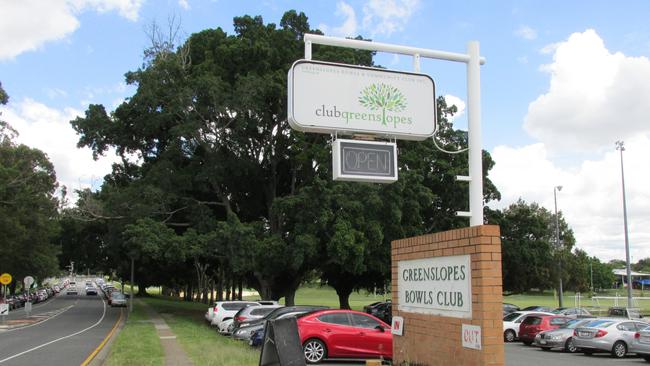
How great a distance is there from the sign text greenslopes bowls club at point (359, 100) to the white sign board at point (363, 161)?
277 mm

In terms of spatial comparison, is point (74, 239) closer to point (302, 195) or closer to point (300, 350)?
point (302, 195)

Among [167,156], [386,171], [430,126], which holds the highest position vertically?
[167,156]

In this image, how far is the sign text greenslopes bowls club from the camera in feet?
30.5

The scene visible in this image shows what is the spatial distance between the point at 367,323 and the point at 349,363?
1.20 metres

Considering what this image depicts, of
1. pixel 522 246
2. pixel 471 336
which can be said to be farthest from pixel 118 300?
pixel 471 336

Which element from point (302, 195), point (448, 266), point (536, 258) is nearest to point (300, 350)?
point (448, 266)

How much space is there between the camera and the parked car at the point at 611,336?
2125 cm

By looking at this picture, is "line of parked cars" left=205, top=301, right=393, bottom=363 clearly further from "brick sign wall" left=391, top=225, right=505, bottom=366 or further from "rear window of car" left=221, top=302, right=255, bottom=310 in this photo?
"rear window of car" left=221, top=302, right=255, bottom=310

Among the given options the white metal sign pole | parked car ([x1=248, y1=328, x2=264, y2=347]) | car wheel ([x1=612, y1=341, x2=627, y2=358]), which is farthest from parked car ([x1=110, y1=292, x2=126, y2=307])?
the white metal sign pole

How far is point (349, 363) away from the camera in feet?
52.6

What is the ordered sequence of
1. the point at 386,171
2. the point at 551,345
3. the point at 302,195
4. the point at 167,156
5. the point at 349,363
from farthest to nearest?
the point at 167,156 < the point at 302,195 < the point at 551,345 < the point at 349,363 < the point at 386,171

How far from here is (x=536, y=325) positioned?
27.0 meters

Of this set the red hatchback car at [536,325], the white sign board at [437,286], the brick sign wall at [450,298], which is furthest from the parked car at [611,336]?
the white sign board at [437,286]

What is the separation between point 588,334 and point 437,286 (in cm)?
1659
